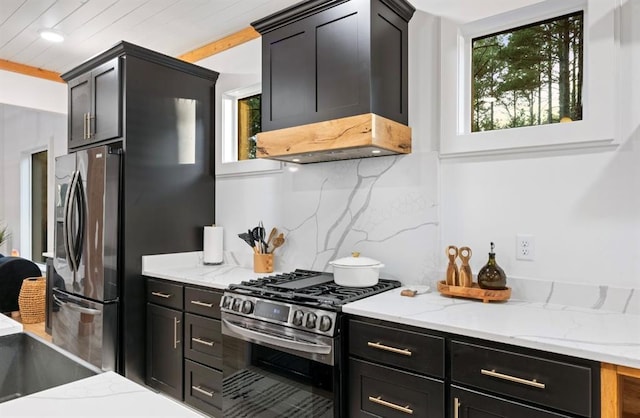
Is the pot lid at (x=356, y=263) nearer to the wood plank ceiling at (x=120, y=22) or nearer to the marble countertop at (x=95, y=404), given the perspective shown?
the marble countertop at (x=95, y=404)

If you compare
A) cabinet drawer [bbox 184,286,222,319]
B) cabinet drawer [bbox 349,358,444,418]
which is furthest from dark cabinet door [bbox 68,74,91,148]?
cabinet drawer [bbox 349,358,444,418]

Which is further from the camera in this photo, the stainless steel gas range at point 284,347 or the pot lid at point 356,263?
the pot lid at point 356,263

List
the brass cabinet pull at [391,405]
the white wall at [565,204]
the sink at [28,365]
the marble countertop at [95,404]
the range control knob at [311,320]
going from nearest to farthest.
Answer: the marble countertop at [95,404]
the sink at [28,365]
the brass cabinet pull at [391,405]
the white wall at [565,204]
the range control knob at [311,320]

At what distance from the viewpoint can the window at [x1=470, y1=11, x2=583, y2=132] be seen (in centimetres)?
210

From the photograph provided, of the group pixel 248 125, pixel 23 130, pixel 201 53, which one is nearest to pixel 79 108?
pixel 201 53

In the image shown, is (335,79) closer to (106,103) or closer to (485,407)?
(485,407)

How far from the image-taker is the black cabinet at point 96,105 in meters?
3.08

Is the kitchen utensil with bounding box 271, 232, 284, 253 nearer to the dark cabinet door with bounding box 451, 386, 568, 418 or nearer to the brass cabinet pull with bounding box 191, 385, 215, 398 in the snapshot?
the brass cabinet pull with bounding box 191, 385, 215, 398

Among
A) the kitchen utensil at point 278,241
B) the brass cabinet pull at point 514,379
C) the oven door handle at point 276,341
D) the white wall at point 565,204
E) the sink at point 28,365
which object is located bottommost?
the oven door handle at point 276,341

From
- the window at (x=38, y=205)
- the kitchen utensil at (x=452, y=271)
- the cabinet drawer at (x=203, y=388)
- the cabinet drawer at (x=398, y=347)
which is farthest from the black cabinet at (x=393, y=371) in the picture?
the window at (x=38, y=205)

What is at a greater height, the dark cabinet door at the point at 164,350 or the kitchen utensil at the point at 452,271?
the kitchen utensil at the point at 452,271

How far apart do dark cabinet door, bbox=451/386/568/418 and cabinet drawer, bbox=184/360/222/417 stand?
150 cm

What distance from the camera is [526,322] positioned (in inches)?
66.1

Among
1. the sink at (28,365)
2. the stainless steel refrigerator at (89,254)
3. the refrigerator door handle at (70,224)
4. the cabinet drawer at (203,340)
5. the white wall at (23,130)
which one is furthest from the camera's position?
the white wall at (23,130)
